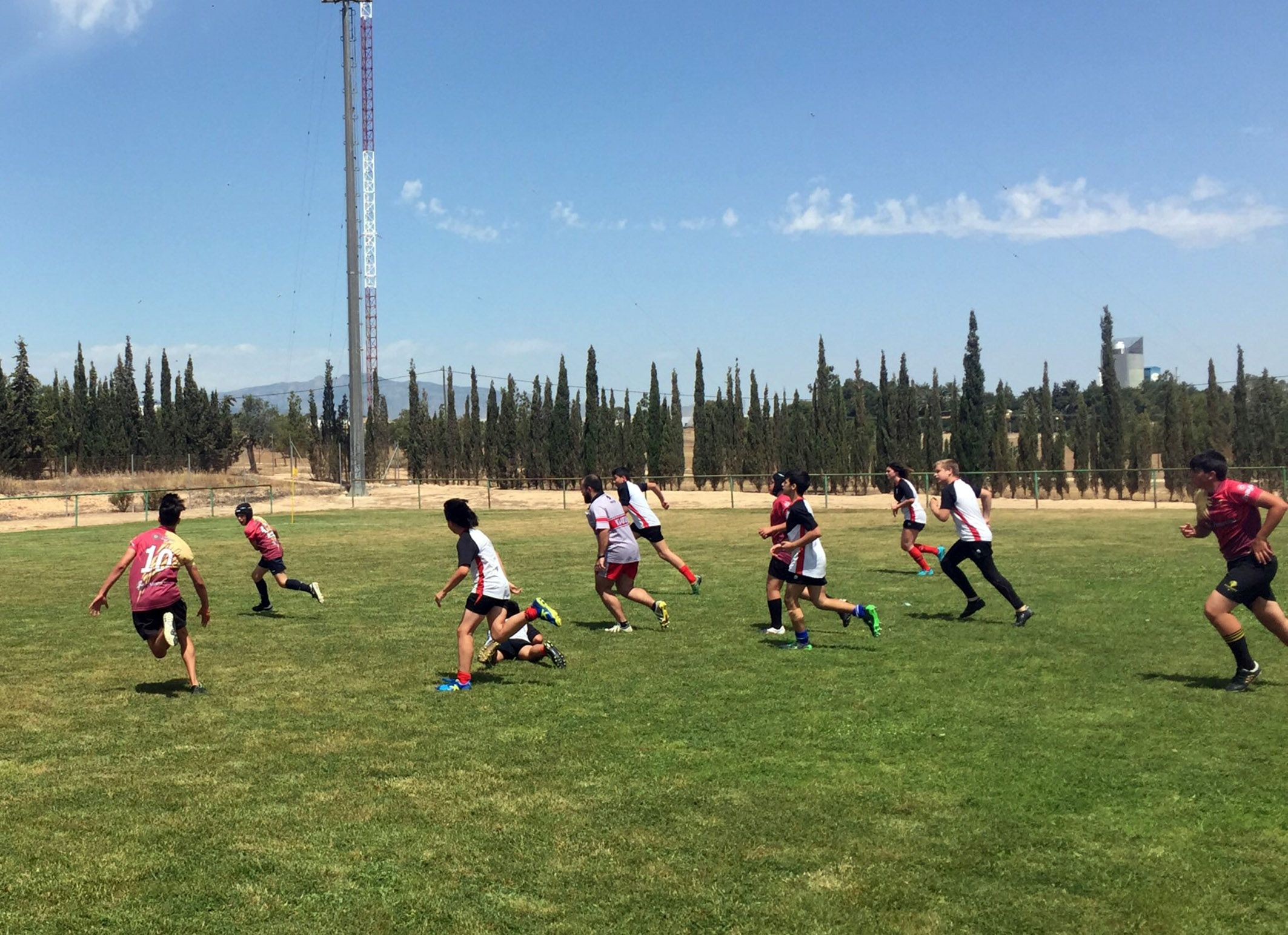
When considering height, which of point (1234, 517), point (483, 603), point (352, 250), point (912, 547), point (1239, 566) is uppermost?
point (352, 250)

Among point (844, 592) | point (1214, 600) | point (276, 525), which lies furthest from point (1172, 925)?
point (276, 525)

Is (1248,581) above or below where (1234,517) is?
below

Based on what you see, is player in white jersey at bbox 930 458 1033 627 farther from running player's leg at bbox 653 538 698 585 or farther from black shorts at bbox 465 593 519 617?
black shorts at bbox 465 593 519 617

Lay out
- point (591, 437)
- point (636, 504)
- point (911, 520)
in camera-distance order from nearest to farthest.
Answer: point (636, 504) < point (911, 520) < point (591, 437)

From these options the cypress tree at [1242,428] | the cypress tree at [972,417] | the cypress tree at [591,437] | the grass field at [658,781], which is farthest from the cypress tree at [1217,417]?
the grass field at [658,781]

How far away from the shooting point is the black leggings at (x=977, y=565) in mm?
12625

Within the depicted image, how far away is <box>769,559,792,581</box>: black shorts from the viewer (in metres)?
11.3

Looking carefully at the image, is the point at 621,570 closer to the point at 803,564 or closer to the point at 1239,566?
the point at 803,564

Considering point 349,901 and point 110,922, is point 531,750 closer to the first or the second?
point 349,901

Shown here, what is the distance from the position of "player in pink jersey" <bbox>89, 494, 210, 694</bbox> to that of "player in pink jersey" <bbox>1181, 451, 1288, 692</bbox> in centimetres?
856

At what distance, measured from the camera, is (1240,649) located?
8.91m

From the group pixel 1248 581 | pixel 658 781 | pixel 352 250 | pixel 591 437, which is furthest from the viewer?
pixel 591 437

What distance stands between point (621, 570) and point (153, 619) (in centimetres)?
514

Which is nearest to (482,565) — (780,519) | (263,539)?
(780,519)
